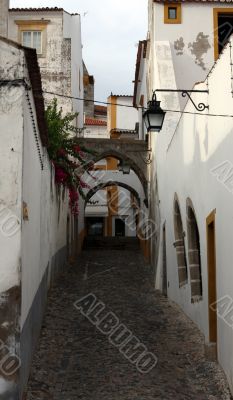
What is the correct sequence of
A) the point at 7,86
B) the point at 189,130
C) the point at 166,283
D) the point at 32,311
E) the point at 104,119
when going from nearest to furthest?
the point at 7,86, the point at 32,311, the point at 189,130, the point at 166,283, the point at 104,119

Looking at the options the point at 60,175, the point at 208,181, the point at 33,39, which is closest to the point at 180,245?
the point at 60,175

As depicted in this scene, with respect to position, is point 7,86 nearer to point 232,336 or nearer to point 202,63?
point 232,336

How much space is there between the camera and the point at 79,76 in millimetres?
28016

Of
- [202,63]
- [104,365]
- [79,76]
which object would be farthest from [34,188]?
[79,76]

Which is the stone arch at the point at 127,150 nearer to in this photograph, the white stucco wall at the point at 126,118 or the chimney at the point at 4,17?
the chimney at the point at 4,17

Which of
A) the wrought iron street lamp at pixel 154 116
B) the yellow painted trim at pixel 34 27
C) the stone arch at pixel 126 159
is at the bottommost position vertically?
the wrought iron street lamp at pixel 154 116

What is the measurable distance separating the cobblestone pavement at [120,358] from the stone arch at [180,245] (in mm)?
753

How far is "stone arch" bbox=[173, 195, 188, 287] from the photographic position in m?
11.9

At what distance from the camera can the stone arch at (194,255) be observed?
10141 millimetres

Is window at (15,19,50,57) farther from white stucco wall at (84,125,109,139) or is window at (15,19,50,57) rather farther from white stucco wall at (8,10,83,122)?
white stucco wall at (84,125,109,139)

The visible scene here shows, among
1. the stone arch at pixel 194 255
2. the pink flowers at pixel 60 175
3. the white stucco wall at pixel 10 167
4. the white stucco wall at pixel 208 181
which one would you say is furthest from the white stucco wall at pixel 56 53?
the white stucco wall at pixel 10 167

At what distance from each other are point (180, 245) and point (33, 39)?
14.9 metres

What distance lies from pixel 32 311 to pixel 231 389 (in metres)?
2.75

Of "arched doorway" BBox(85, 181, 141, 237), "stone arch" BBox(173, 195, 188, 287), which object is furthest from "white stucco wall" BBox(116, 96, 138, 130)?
"stone arch" BBox(173, 195, 188, 287)
